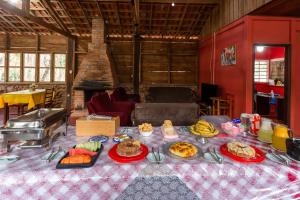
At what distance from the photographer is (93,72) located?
21.9ft

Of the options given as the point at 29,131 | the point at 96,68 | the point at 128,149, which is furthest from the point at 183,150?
the point at 96,68

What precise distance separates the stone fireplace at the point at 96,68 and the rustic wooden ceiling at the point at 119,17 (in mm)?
576

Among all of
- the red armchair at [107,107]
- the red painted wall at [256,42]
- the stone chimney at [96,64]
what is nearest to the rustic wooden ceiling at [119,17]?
the stone chimney at [96,64]

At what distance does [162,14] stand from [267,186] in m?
6.24

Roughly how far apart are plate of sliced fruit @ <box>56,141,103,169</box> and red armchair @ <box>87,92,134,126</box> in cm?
160

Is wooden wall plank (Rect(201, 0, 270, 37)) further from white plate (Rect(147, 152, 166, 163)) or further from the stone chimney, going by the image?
the stone chimney

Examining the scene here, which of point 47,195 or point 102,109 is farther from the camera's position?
point 102,109

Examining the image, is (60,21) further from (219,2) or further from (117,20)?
(219,2)

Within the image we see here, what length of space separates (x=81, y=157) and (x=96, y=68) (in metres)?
Answer: 5.93

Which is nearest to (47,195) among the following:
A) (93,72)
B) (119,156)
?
(119,156)

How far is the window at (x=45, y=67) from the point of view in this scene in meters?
7.59

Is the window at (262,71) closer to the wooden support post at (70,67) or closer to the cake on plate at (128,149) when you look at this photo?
the wooden support post at (70,67)

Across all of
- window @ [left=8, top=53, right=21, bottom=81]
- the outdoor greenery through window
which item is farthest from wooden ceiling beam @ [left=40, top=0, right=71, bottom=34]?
window @ [left=8, top=53, right=21, bottom=81]

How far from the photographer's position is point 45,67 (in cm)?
763
